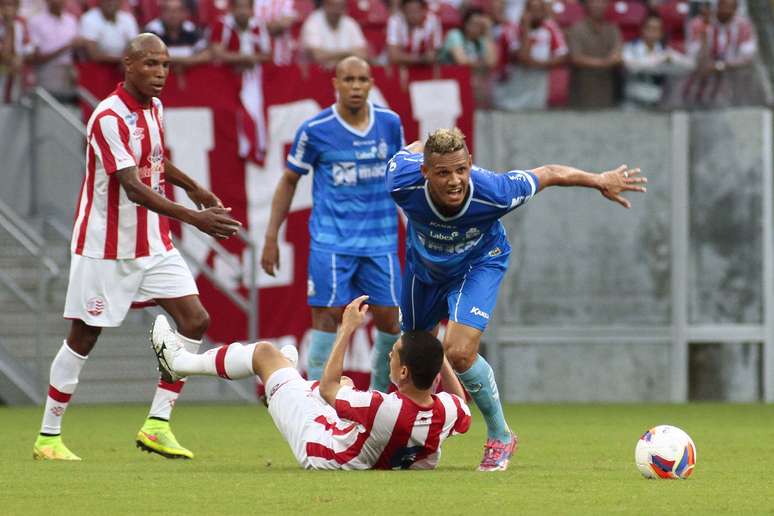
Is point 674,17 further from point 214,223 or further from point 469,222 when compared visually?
point 214,223

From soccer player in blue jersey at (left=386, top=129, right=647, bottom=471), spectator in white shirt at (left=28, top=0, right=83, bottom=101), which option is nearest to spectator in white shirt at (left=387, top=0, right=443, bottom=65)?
spectator in white shirt at (left=28, top=0, right=83, bottom=101)

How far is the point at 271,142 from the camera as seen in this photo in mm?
15852

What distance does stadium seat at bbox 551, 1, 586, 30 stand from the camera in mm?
17284

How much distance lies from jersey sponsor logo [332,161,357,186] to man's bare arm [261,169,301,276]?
0.92ft

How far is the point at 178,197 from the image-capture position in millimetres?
15453

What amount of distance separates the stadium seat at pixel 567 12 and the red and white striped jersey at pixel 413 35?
5.91 feet

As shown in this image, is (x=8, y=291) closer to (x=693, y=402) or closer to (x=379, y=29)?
(x=379, y=29)

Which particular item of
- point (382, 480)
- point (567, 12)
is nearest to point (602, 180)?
point (382, 480)

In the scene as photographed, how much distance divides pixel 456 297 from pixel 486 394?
561mm

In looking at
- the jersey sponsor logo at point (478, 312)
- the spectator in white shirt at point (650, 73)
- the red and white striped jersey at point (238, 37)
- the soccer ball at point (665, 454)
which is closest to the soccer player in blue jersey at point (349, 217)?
the jersey sponsor logo at point (478, 312)

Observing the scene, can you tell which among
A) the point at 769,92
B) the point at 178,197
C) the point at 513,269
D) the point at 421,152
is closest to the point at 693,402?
the point at 513,269

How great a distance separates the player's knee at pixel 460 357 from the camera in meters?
7.84

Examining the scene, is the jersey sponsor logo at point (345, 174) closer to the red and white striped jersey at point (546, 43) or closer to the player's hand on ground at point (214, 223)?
the player's hand on ground at point (214, 223)

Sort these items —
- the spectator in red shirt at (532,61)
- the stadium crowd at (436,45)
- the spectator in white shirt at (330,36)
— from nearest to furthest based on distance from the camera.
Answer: the stadium crowd at (436,45), the spectator in white shirt at (330,36), the spectator in red shirt at (532,61)
